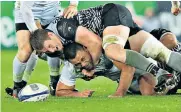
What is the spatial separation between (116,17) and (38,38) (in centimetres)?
106

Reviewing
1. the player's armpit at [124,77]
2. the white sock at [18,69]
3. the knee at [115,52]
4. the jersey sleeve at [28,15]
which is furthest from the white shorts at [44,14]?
the knee at [115,52]

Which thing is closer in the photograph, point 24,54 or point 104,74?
point 104,74

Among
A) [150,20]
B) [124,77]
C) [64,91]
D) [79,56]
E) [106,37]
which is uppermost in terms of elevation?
[106,37]

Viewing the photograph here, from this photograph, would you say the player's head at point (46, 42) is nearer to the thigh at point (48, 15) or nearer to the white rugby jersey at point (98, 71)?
the white rugby jersey at point (98, 71)

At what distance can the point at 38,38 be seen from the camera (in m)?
8.84

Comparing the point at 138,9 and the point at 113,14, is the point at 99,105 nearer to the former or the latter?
the point at 113,14

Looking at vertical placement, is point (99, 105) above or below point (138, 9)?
above

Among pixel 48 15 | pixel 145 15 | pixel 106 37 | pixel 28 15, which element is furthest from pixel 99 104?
pixel 145 15

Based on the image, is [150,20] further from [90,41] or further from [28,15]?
[90,41]

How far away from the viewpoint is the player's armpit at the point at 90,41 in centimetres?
873

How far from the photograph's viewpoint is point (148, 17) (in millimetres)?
20766

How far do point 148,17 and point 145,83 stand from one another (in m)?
11.7

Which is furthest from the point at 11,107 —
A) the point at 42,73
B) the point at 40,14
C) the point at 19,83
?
the point at 42,73

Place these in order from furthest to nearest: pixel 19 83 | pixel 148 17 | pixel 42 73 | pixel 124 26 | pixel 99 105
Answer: pixel 148 17 < pixel 42 73 < pixel 19 83 < pixel 124 26 < pixel 99 105
